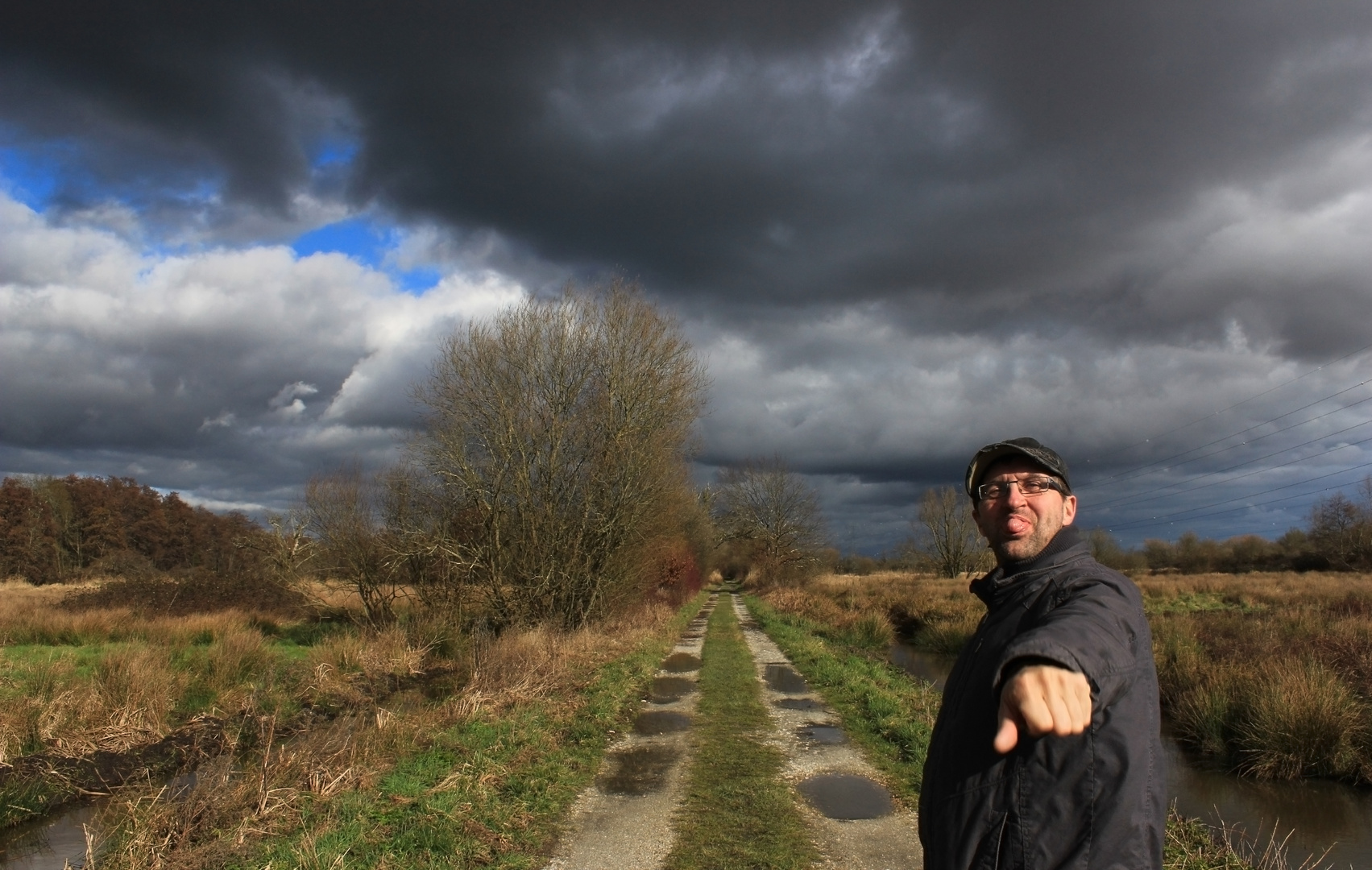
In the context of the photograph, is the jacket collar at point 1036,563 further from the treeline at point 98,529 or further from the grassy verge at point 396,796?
the treeline at point 98,529

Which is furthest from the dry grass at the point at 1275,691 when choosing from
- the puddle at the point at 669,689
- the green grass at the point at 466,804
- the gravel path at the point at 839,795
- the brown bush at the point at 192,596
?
the brown bush at the point at 192,596

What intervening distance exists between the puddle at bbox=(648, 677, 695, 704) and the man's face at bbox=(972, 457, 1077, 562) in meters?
10.5

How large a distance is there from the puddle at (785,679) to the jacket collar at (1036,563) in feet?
37.1

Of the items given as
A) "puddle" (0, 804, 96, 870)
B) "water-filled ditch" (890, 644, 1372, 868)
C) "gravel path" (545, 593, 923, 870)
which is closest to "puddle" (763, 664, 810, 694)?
"gravel path" (545, 593, 923, 870)

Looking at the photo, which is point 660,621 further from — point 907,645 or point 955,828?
point 955,828

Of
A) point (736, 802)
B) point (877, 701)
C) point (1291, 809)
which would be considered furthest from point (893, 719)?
point (1291, 809)

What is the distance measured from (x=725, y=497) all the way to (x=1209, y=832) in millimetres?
57550

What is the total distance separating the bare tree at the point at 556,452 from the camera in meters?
19.4

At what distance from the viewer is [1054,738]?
161cm

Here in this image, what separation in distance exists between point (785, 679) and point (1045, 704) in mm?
13482

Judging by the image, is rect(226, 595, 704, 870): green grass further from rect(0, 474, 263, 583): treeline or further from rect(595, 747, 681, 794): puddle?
rect(0, 474, 263, 583): treeline

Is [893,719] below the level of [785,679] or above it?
above

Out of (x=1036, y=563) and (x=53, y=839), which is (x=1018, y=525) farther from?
(x=53, y=839)

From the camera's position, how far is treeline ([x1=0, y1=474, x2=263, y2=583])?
4444 centimetres
